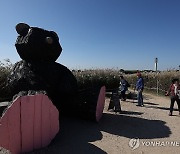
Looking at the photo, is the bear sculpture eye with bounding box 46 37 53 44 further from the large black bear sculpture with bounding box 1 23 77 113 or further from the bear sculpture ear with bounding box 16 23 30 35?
the bear sculpture ear with bounding box 16 23 30 35

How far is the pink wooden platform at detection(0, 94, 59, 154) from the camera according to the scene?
14.9ft

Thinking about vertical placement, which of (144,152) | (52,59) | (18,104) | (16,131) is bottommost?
(144,152)

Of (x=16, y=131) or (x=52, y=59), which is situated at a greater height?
(x=52, y=59)

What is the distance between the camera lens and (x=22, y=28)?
7.10 meters

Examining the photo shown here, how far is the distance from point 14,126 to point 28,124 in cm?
30

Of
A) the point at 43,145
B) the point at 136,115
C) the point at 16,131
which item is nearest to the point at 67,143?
the point at 43,145

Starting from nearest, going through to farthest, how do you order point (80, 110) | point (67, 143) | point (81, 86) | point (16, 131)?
point (16, 131) → point (67, 143) → point (80, 110) → point (81, 86)

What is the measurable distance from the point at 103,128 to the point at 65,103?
4.43 feet

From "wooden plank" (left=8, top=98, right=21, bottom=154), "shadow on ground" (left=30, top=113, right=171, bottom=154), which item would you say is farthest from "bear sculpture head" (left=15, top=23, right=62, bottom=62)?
"wooden plank" (left=8, top=98, right=21, bottom=154)

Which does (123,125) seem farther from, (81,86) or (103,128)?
(81,86)

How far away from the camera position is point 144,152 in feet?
17.0

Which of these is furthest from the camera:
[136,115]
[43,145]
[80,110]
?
[136,115]

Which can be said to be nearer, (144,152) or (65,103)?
(144,152)

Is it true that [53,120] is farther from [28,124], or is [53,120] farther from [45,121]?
[28,124]
